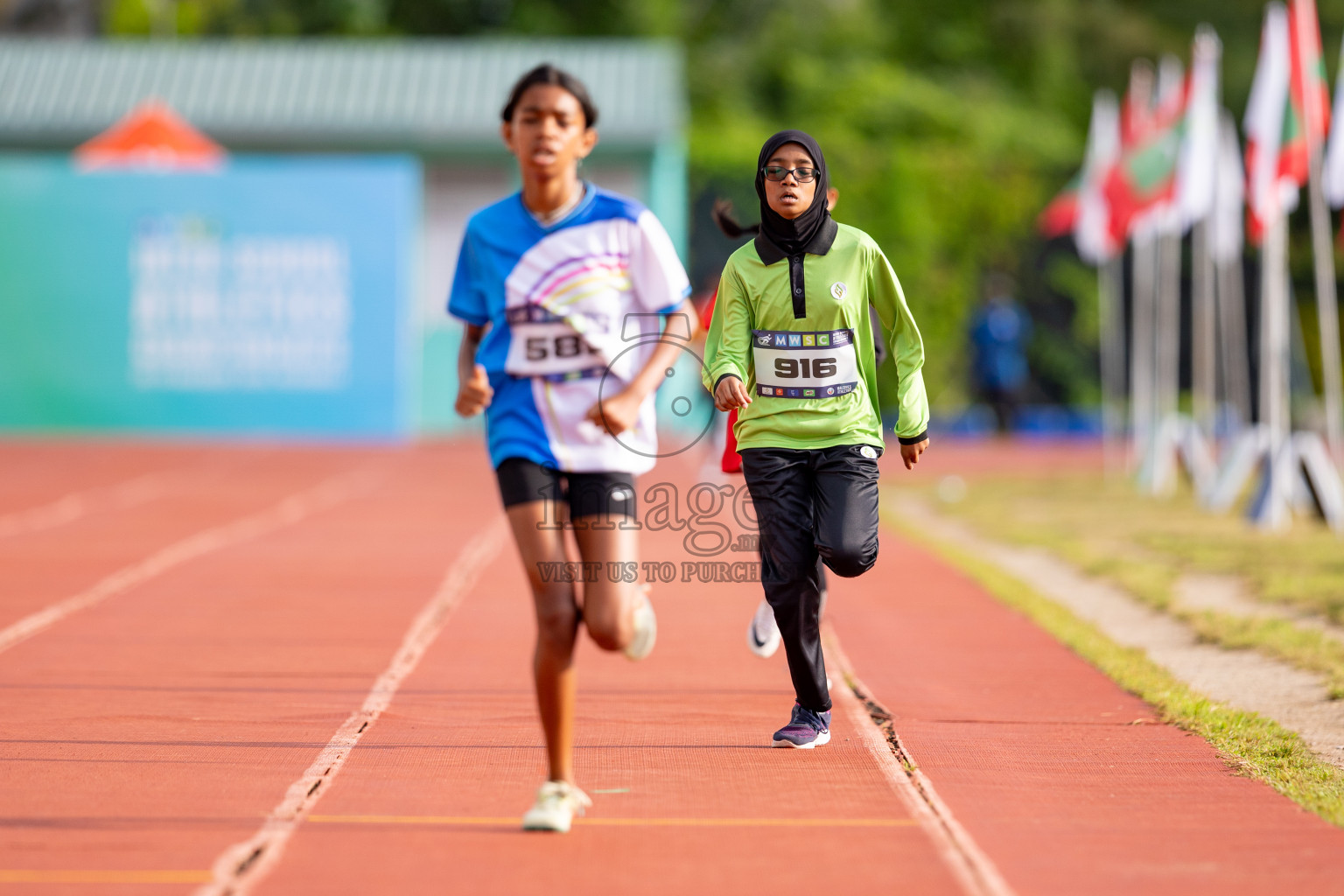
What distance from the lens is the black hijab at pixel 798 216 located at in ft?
18.4

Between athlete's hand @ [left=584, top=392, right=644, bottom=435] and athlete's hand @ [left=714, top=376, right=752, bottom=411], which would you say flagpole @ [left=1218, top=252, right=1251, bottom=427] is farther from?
→ athlete's hand @ [left=584, top=392, right=644, bottom=435]

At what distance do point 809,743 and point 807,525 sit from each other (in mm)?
734

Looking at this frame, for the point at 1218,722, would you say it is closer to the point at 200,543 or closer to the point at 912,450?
the point at 912,450

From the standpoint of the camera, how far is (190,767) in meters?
5.40

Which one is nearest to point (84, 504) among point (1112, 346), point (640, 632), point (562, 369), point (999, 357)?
point (562, 369)

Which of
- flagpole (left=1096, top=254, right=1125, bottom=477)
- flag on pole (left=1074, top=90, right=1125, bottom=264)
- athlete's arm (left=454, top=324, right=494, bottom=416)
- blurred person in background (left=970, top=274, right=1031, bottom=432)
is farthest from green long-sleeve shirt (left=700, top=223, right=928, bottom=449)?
blurred person in background (left=970, top=274, right=1031, bottom=432)

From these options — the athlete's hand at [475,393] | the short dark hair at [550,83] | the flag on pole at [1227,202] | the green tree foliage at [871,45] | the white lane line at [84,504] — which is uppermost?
the green tree foliage at [871,45]

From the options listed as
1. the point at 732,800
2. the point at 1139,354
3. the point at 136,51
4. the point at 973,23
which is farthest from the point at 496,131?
the point at 732,800

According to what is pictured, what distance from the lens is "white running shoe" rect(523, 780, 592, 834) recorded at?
458 cm

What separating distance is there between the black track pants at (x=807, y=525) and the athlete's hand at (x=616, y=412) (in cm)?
111

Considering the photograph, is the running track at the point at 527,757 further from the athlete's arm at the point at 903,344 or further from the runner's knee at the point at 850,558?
the athlete's arm at the point at 903,344

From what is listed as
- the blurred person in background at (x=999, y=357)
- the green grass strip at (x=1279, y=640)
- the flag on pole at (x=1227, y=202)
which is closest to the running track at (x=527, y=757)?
the green grass strip at (x=1279, y=640)

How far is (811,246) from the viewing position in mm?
5637

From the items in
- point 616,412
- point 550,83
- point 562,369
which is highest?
point 550,83
